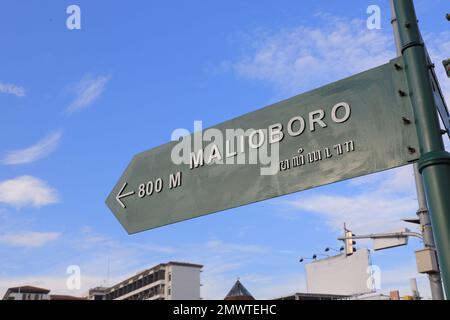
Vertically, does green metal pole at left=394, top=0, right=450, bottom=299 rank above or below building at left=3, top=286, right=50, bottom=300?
below

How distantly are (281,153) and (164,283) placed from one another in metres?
88.6

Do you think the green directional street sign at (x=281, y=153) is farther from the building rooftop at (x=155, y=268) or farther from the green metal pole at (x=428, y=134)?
the building rooftop at (x=155, y=268)

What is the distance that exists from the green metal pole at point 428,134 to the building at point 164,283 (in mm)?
86008

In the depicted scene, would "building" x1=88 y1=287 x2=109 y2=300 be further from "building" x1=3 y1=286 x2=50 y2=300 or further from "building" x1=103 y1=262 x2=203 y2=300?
"building" x1=3 y1=286 x2=50 y2=300

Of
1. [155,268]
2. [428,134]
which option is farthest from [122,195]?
[155,268]

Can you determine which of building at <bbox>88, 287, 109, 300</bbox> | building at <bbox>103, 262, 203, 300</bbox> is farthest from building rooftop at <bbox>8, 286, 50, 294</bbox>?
building at <bbox>88, 287, 109, 300</bbox>

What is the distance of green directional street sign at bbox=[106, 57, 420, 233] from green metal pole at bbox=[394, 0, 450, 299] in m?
0.06

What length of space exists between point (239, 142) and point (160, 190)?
62cm

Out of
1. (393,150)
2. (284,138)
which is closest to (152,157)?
(284,138)

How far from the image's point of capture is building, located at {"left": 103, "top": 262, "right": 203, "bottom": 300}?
3442 inches

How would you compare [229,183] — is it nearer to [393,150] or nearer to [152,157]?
[152,157]

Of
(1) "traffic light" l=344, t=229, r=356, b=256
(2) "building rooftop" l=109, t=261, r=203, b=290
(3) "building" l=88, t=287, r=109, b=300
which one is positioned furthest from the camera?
(3) "building" l=88, t=287, r=109, b=300

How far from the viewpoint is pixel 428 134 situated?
215 cm
